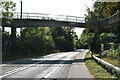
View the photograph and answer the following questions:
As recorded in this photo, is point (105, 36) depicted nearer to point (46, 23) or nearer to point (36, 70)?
point (46, 23)

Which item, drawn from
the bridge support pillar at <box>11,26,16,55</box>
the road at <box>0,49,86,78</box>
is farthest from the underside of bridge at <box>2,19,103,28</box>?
the road at <box>0,49,86,78</box>

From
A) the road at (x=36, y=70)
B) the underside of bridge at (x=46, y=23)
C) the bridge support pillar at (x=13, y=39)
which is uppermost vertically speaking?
the underside of bridge at (x=46, y=23)

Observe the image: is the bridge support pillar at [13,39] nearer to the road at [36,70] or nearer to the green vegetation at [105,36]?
the green vegetation at [105,36]

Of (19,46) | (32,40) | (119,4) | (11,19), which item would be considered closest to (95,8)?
(32,40)

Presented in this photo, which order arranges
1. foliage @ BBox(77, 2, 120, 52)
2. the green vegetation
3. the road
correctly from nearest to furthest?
the road < the green vegetation < foliage @ BBox(77, 2, 120, 52)

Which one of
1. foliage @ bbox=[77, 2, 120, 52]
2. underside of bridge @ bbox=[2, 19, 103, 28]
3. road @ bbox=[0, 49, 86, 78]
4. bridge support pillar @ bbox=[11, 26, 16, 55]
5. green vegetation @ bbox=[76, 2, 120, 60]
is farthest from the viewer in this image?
bridge support pillar @ bbox=[11, 26, 16, 55]

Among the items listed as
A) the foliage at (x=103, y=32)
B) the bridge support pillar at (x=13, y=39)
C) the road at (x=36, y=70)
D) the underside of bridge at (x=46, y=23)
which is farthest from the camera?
the bridge support pillar at (x=13, y=39)

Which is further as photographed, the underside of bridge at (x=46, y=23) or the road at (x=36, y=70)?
the underside of bridge at (x=46, y=23)

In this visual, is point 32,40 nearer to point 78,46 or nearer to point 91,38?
point 91,38

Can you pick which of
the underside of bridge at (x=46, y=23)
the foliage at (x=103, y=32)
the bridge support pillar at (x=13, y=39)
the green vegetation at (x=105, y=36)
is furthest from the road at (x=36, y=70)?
the bridge support pillar at (x=13, y=39)

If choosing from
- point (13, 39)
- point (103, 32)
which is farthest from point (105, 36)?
point (13, 39)

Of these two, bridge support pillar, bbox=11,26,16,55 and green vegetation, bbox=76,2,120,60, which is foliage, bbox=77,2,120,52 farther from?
bridge support pillar, bbox=11,26,16,55

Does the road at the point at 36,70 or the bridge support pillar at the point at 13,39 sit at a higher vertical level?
the bridge support pillar at the point at 13,39

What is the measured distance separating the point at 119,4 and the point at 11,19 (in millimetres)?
25351
